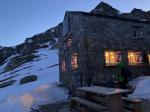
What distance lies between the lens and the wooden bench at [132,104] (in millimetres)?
10250

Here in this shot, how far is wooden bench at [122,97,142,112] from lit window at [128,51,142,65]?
9786mm

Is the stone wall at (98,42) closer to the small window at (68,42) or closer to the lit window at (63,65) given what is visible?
the small window at (68,42)

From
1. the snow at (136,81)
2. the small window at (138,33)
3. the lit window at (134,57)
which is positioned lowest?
the snow at (136,81)

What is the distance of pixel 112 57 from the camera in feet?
66.1

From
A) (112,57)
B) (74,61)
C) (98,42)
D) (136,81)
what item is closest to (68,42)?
(74,61)

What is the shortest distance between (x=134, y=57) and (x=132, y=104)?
1078cm

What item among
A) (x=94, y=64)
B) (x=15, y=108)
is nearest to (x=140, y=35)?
(x=94, y=64)

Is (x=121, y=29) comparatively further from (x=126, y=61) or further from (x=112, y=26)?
(x=126, y=61)

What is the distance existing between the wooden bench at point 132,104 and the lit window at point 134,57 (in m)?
9.79

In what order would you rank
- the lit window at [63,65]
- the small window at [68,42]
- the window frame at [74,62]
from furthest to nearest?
the lit window at [63,65], the small window at [68,42], the window frame at [74,62]

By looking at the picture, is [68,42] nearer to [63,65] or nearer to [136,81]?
[63,65]

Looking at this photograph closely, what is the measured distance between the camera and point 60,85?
78.1ft

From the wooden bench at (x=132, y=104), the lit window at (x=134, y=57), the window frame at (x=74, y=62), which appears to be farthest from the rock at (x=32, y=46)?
the wooden bench at (x=132, y=104)

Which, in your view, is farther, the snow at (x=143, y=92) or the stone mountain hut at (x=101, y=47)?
the stone mountain hut at (x=101, y=47)
